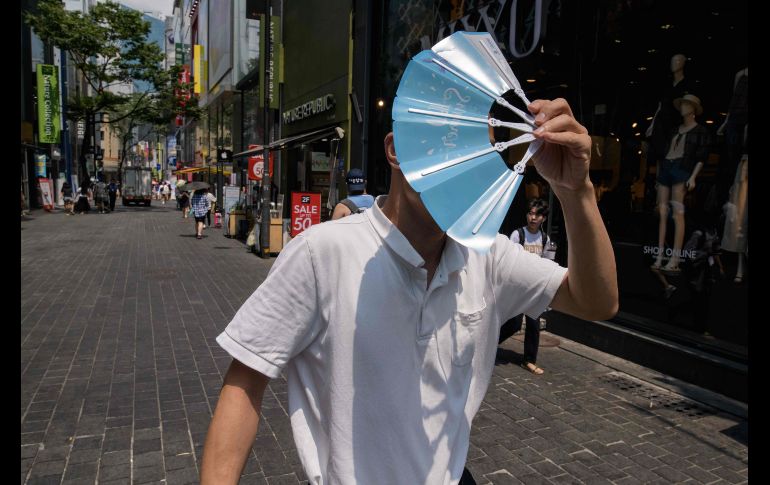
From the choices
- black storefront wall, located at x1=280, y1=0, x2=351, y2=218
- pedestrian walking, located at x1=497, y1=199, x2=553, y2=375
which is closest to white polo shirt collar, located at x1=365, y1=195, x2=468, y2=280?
pedestrian walking, located at x1=497, y1=199, x2=553, y2=375

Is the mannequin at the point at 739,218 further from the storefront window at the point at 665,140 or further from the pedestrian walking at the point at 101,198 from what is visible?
the pedestrian walking at the point at 101,198

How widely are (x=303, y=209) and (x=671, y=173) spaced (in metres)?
8.23

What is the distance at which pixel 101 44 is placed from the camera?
3019cm

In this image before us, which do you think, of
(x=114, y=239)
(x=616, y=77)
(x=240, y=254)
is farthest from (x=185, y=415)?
(x=114, y=239)

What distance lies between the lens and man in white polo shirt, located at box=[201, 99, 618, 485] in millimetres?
1315

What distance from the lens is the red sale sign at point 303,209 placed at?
12570mm

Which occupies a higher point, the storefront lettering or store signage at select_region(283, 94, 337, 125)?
store signage at select_region(283, 94, 337, 125)

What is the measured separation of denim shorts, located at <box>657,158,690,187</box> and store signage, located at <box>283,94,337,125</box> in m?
11.9

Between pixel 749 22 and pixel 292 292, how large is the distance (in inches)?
244

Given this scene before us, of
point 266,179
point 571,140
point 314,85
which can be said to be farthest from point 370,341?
point 314,85

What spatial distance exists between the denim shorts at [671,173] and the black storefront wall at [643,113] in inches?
5.3

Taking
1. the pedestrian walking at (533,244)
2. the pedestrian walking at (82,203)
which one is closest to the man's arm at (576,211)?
the pedestrian walking at (533,244)

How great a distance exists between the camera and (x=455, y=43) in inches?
49.2

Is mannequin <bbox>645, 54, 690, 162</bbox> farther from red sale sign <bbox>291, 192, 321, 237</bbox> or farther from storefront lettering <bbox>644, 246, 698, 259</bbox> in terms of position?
red sale sign <bbox>291, 192, 321, 237</bbox>
